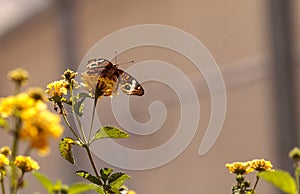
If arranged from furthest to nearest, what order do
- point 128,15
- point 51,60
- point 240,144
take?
point 51,60 → point 128,15 → point 240,144

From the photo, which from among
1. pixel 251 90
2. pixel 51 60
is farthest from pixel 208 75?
pixel 51 60

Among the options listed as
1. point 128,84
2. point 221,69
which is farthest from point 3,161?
point 221,69

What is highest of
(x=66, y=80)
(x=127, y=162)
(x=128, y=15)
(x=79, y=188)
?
(x=128, y=15)

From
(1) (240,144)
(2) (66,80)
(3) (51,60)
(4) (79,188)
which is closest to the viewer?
(4) (79,188)

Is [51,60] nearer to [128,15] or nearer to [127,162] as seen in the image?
[128,15]

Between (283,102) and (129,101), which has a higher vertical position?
(129,101)

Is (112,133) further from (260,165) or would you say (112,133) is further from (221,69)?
(221,69)
